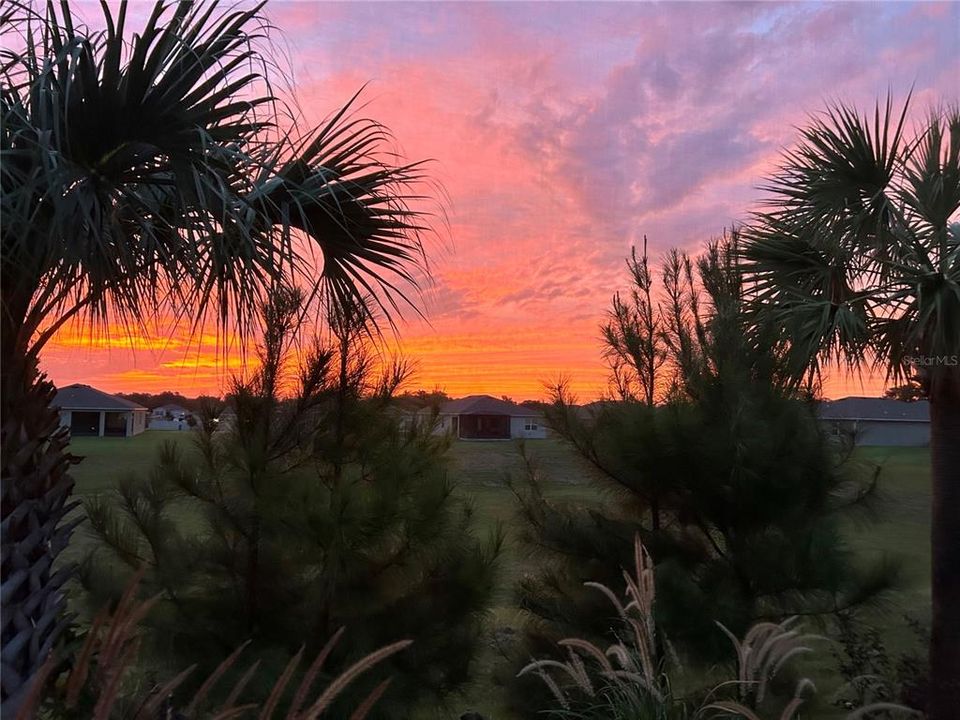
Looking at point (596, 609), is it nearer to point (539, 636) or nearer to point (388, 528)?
point (539, 636)

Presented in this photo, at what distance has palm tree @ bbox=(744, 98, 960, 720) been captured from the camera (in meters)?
6.62

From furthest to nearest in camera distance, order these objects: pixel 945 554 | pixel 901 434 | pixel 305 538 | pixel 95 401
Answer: pixel 901 434 < pixel 95 401 < pixel 945 554 < pixel 305 538

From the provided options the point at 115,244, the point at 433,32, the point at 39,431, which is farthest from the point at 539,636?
the point at 433,32

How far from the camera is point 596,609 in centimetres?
703

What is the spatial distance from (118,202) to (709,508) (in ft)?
19.7

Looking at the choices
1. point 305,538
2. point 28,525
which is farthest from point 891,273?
point 28,525

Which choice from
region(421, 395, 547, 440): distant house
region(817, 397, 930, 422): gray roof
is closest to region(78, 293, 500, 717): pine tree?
region(817, 397, 930, 422): gray roof

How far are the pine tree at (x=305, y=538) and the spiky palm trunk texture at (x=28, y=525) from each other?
1.91m

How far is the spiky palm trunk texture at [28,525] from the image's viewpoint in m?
3.42

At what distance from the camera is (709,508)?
7.15 metres

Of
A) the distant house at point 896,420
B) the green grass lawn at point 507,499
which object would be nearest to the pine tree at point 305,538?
the green grass lawn at point 507,499

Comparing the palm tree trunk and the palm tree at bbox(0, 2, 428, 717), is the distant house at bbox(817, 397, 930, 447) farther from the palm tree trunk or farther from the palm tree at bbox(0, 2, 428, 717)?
the palm tree at bbox(0, 2, 428, 717)

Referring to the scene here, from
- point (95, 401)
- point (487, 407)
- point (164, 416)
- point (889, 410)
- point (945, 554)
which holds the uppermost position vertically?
point (95, 401)

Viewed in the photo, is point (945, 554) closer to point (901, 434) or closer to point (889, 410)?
point (889, 410)
